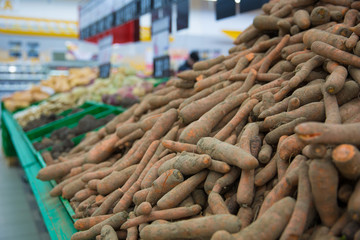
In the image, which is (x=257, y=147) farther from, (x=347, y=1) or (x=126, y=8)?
(x=126, y=8)

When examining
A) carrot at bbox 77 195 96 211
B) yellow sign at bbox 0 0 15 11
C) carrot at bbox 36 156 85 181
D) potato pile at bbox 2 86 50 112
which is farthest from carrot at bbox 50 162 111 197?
yellow sign at bbox 0 0 15 11

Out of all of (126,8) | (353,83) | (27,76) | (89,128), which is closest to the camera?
(353,83)

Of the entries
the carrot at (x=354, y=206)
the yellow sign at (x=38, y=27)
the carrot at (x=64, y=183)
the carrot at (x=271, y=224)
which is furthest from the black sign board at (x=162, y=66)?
the yellow sign at (x=38, y=27)

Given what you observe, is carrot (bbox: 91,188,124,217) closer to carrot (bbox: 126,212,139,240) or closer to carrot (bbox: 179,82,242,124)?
carrot (bbox: 126,212,139,240)

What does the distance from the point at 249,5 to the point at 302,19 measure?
799 mm

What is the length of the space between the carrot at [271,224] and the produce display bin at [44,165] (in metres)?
1.00

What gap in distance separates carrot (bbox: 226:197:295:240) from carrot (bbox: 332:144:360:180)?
0.67 feet

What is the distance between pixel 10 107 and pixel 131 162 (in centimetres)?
478

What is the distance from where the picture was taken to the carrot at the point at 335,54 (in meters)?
1.38

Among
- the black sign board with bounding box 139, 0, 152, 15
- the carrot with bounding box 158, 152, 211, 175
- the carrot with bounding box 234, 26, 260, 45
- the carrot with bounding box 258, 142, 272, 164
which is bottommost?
the carrot with bounding box 158, 152, 211, 175

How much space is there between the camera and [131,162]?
1.91 metres

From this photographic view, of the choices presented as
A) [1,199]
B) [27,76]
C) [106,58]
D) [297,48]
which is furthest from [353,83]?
[27,76]

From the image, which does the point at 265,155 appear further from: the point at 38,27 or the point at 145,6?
the point at 38,27

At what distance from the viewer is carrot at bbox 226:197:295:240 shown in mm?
994
